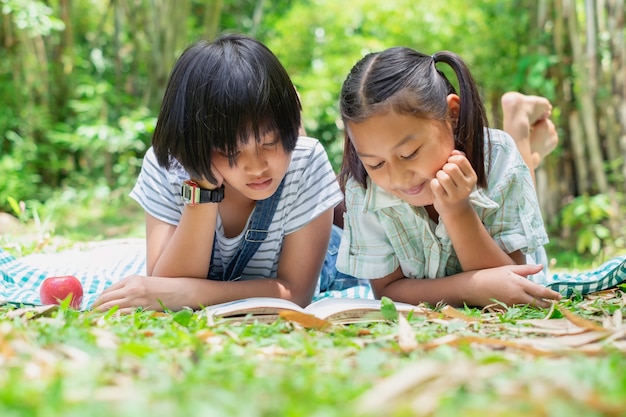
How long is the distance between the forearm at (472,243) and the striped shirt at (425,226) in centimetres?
14

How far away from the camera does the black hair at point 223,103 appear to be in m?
2.23

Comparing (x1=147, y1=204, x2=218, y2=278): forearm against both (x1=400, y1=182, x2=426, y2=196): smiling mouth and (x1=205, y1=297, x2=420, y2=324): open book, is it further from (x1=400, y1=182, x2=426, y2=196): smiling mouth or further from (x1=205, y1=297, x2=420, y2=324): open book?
(x1=400, y1=182, x2=426, y2=196): smiling mouth

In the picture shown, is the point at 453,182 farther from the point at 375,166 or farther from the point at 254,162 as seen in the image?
the point at 254,162

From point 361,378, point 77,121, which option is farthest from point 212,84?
point 77,121

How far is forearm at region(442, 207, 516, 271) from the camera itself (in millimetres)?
2381

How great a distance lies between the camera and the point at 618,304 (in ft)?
7.27

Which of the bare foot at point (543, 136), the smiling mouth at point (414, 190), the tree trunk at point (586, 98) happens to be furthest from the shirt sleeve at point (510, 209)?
the tree trunk at point (586, 98)

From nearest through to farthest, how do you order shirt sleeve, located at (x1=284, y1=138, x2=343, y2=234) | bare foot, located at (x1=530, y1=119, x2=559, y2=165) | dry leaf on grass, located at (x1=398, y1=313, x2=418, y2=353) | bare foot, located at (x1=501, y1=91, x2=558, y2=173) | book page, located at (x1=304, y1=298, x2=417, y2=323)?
dry leaf on grass, located at (x1=398, y1=313, x2=418, y2=353), book page, located at (x1=304, y1=298, x2=417, y2=323), shirt sleeve, located at (x1=284, y1=138, x2=343, y2=234), bare foot, located at (x1=501, y1=91, x2=558, y2=173), bare foot, located at (x1=530, y1=119, x2=559, y2=165)

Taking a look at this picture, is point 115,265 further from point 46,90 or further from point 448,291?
point 46,90

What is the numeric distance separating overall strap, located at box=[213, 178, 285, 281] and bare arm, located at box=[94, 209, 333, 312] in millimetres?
100

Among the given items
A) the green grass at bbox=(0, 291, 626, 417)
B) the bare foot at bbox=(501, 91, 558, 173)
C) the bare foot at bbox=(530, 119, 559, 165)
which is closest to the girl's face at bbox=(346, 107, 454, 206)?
the green grass at bbox=(0, 291, 626, 417)

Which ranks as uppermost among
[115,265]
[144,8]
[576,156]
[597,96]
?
[144,8]

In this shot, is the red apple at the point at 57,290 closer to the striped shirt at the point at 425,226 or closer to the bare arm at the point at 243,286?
the bare arm at the point at 243,286

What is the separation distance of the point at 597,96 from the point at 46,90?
19.6ft
